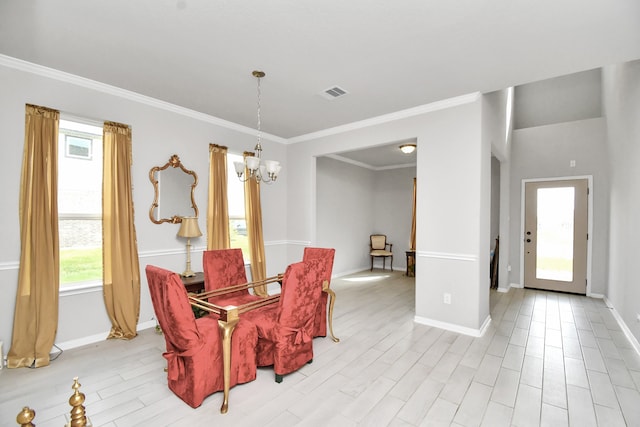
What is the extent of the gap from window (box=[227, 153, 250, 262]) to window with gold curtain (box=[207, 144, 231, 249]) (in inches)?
12.5

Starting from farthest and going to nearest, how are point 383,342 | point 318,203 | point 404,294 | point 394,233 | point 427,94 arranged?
1. point 394,233
2. point 318,203
3. point 404,294
4. point 427,94
5. point 383,342

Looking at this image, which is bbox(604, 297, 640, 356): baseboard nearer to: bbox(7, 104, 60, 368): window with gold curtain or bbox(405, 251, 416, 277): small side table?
bbox(405, 251, 416, 277): small side table

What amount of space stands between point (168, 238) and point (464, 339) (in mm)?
3779

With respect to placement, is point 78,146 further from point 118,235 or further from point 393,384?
point 393,384

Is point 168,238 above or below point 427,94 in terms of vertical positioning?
below

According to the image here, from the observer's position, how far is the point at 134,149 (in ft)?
11.4

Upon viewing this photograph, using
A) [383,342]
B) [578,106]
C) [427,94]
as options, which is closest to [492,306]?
[383,342]

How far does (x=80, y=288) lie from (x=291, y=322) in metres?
2.36

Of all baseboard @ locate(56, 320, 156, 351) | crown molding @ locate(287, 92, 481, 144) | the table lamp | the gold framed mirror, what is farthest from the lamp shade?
crown molding @ locate(287, 92, 481, 144)

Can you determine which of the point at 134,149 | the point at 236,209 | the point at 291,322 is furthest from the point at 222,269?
the point at 134,149

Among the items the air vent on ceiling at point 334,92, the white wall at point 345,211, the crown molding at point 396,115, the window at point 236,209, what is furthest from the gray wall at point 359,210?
the air vent on ceiling at point 334,92

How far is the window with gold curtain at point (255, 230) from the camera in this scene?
4.66 m

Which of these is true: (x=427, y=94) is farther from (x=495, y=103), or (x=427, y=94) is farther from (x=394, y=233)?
(x=394, y=233)

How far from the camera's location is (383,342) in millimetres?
3195
